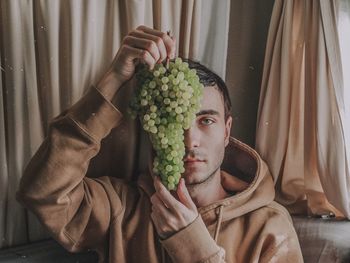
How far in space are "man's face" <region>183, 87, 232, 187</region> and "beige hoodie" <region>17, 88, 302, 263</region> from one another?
8 centimetres

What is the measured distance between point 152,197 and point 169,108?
8.2 inches

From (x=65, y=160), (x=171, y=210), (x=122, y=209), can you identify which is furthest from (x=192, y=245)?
(x=65, y=160)

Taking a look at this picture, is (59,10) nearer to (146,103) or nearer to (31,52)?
(31,52)

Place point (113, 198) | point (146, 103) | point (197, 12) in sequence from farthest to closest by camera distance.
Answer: point (197, 12)
point (113, 198)
point (146, 103)

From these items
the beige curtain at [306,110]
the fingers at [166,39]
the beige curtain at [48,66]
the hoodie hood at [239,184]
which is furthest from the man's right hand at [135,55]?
the beige curtain at [306,110]

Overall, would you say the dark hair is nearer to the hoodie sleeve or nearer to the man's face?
the man's face

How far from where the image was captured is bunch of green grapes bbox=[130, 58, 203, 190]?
36.6 inches

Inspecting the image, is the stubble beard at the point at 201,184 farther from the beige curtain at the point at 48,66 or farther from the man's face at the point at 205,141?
the beige curtain at the point at 48,66

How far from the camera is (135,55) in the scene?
934mm

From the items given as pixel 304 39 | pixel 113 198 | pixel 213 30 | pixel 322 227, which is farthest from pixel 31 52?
pixel 322 227

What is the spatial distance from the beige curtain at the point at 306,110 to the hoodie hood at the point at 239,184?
104 millimetres

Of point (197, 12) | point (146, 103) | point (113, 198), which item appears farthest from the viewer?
point (197, 12)

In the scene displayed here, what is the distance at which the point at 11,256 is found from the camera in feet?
3.35

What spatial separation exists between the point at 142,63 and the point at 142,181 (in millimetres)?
281
